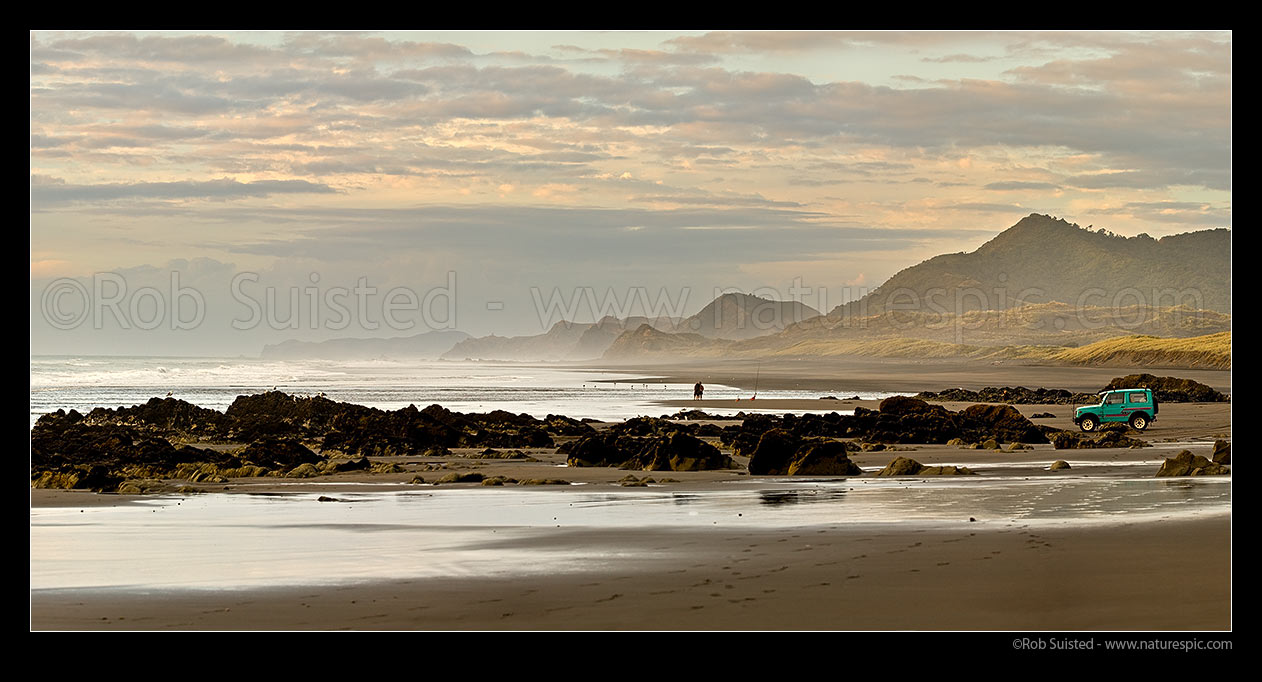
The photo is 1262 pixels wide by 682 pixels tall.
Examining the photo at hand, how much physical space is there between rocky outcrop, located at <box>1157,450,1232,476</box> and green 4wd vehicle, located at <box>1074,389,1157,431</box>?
12676 mm

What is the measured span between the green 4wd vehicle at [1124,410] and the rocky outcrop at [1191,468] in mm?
12676

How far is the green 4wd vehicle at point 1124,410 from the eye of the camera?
31.1 metres

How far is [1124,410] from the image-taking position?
3122 cm

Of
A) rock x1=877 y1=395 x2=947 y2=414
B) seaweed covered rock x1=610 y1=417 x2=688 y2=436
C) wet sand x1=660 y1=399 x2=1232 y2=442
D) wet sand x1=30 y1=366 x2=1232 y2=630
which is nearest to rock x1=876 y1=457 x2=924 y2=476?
wet sand x1=30 y1=366 x2=1232 y2=630

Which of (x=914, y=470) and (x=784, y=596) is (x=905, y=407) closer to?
(x=914, y=470)

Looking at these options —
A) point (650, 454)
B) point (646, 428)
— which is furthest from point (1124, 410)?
point (650, 454)

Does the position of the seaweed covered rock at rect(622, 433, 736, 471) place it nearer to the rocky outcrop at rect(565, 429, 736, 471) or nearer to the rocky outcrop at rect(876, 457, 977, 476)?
the rocky outcrop at rect(565, 429, 736, 471)

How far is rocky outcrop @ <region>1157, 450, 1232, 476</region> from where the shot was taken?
18.3m
